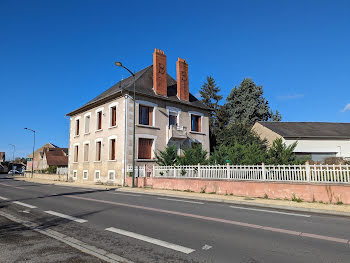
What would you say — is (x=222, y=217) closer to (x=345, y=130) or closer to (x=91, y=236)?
(x=91, y=236)

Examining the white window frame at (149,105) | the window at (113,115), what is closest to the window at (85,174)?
the window at (113,115)

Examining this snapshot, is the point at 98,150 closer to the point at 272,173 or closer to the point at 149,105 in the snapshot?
A: the point at 149,105

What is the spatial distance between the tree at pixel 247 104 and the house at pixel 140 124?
54.4ft

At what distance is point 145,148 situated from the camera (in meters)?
21.9

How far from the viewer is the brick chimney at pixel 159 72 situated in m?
23.3

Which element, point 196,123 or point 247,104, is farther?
point 247,104

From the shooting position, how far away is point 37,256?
4.02m

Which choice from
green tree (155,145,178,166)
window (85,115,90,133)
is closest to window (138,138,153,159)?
green tree (155,145,178,166)

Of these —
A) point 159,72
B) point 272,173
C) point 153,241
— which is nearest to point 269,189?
point 272,173

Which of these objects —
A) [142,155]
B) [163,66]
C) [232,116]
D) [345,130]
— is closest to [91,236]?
[142,155]

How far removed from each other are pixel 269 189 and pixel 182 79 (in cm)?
1659

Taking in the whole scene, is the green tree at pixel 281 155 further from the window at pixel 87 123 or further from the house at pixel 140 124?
the window at pixel 87 123

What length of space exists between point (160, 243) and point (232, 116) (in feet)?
129

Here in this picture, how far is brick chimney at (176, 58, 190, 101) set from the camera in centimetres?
2498
